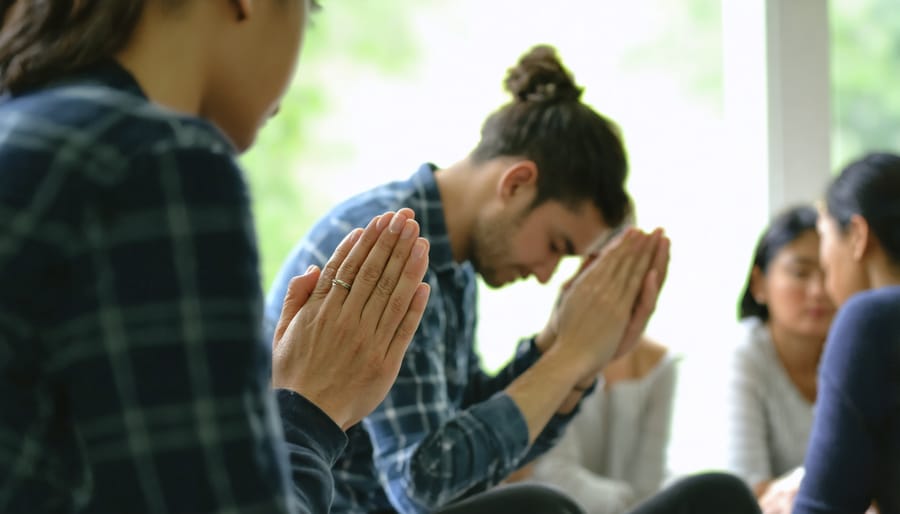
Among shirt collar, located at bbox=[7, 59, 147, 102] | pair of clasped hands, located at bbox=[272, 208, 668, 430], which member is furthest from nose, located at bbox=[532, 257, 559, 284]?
shirt collar, located at bbox=[7, 59, 147, 102]

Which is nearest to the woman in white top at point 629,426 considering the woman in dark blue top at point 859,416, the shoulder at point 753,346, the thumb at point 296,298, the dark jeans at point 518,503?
the shoulder at point 753,346

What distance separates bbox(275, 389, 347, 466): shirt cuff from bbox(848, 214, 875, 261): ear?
1.04 metres

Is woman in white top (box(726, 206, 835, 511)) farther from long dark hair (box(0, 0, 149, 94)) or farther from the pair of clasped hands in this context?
long dark hair (box(0, 0, 149, 94))

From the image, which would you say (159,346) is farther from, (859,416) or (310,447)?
(859,416)

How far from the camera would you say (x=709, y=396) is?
2.11 metres

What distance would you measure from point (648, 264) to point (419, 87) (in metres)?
0.87

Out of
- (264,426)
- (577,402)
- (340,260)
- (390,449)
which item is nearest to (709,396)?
(577,402)

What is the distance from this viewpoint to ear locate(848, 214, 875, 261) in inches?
62.3

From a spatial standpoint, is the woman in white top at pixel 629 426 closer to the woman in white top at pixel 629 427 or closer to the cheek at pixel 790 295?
the woman in white top at pixel 629 427

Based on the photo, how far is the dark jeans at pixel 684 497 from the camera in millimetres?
1112

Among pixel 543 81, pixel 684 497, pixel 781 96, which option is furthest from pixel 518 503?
pixel 781 96

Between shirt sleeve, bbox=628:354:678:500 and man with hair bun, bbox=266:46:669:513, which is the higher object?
man with hair bun, bbox=266:46:669:513

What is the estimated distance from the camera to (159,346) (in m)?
0.51

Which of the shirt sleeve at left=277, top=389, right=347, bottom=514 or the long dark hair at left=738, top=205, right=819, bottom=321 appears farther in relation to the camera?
the long dark hair at left=738, top=205, right=819, bottom=321
